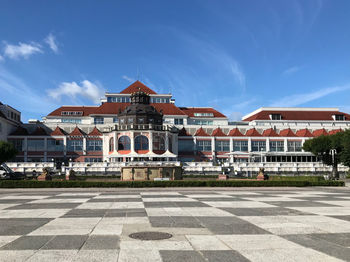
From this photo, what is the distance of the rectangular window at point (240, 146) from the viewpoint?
99188 millimetres

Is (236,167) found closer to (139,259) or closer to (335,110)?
(139,259)

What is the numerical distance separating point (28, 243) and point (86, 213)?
623cm

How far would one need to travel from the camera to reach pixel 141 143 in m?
85.8

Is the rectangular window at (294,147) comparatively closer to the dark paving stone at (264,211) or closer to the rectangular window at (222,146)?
the rectangular window at (222,146)

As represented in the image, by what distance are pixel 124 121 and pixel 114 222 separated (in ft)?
257

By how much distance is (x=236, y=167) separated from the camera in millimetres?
69312

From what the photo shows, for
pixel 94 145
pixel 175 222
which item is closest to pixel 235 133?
pixel 94 145

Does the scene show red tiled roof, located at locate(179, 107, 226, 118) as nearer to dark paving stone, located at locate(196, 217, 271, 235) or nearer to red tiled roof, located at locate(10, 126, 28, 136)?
red tiled roof, located at locate(10, 126, 28, 136)

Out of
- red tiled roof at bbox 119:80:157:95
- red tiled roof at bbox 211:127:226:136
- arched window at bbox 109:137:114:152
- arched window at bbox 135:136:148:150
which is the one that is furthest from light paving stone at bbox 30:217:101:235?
red tiled roof at bbox 119:80:157:95

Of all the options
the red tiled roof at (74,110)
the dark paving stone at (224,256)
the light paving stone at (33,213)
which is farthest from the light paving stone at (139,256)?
the red tiled roof at (74,110)

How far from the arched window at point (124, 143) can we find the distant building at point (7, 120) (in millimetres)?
28709

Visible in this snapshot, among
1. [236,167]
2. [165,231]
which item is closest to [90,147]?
[236,167]

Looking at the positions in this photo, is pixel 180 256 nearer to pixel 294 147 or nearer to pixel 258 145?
pixel 258 145

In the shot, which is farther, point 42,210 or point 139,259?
point 42,210
